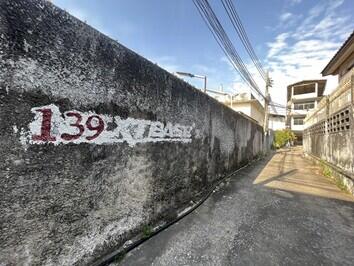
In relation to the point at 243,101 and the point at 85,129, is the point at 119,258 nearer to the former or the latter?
the point at 85,129

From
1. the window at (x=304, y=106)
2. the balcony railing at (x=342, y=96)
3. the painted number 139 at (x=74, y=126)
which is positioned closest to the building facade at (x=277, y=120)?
the window at (x=304, y=106)

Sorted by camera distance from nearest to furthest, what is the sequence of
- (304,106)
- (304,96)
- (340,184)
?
(340,184) → (304,96) → (304,106)

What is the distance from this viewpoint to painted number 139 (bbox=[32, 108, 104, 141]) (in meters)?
1.74

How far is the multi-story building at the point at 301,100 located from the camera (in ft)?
122

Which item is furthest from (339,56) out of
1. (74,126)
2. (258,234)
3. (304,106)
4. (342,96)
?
(304,106)

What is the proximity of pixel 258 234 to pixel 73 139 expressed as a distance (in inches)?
114

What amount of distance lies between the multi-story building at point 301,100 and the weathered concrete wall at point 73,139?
1548 inches

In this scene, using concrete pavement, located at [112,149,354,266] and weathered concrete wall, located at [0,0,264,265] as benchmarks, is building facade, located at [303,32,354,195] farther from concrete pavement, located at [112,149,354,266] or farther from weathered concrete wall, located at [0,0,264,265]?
weathered concrete wall, located at [0,0,264,265]

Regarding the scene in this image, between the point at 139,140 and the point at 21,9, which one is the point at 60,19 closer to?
the point at 21,9

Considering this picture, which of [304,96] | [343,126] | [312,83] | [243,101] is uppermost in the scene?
[312,83]

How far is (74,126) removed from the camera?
197 cm

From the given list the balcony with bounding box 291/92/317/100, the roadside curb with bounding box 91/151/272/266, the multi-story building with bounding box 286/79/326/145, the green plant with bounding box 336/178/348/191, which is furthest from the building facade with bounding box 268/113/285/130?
the roadside curb with bounding box 91/151/272/266

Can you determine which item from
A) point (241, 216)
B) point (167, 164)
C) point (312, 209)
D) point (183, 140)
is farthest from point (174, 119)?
point (312, 209)

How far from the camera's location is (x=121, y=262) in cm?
236
